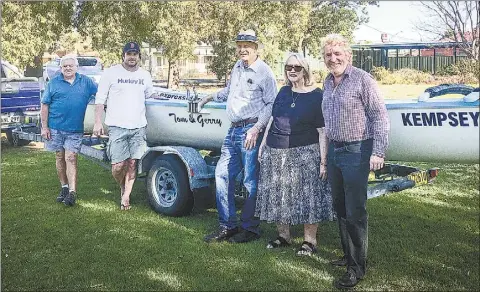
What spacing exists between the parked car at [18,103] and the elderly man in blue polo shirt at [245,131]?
7.94 feet

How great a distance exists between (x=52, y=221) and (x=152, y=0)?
71.3 inches

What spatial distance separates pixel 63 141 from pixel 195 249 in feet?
5.48

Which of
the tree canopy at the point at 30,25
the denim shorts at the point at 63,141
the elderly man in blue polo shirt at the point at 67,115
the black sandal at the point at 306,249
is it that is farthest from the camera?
the denim shorts at the point at 63,141

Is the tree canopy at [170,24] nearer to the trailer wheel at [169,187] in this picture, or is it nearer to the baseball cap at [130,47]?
the baseball cap at [130,47]

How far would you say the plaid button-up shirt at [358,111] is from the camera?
266 centimetres

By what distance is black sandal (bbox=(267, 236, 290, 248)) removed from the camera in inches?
137

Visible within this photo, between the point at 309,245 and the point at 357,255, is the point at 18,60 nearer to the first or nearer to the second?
the point at 309,245

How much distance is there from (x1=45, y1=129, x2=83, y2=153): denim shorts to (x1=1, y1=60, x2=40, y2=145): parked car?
0.91 metres

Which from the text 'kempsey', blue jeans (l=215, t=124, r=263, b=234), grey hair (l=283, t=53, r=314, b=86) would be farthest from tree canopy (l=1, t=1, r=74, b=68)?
the text 'kempsey'

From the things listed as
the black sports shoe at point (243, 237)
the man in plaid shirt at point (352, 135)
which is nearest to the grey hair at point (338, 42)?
the man in plaid shirt at point (352, 135)

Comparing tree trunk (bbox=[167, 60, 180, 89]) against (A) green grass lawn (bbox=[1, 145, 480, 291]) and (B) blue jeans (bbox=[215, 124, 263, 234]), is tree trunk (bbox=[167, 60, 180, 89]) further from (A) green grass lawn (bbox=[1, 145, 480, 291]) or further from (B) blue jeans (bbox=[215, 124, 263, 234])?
(B) blue jeans (bbox=[215, 124, 263, 234])

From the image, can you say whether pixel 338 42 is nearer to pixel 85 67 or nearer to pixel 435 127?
pixel 435 127

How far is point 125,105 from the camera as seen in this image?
13.3ft

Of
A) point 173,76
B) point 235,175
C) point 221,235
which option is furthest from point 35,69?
point 221,235
